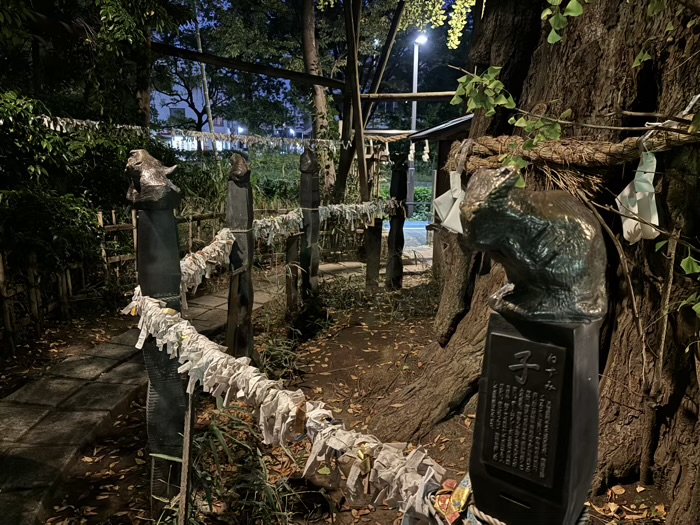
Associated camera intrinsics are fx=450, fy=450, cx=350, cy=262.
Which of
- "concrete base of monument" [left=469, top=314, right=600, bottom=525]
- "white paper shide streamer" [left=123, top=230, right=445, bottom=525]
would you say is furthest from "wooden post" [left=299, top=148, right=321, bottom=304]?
"concrete base of monument" [left=469, top=314, right=600, bottom=525]

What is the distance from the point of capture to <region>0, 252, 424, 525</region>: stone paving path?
2.68 m

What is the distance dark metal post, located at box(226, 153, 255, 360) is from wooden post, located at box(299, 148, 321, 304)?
3.93 feet

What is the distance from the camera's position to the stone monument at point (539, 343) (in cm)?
99

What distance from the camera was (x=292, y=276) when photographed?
4.99m

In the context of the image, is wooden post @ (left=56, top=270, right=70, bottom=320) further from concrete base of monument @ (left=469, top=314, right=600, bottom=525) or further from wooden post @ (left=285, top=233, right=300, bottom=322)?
concrete base of monument @ (left=469, top=314, right=600, bottom=525)

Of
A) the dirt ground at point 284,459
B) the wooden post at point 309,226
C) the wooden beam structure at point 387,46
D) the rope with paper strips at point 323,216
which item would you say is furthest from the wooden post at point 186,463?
the wooden beam structure at point 387,46

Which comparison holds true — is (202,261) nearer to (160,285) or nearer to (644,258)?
(160,285)

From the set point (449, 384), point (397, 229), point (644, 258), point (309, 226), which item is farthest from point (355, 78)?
point (644, 258)

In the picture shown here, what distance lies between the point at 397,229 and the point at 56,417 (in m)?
4.59

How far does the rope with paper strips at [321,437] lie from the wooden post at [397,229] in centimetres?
467

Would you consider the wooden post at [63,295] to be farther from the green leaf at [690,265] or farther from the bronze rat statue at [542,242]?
the green leaf at [690,265]

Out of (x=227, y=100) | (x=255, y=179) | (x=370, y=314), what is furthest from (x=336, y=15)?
(x=370, y=314)

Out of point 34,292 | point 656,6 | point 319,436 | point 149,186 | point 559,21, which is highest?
point 656,6

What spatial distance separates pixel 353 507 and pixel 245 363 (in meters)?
1.36
